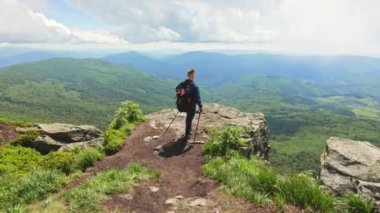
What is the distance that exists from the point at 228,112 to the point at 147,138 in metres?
10.1

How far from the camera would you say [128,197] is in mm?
14508

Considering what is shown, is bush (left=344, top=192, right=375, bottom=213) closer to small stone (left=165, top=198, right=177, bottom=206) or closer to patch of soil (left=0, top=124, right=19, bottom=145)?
small stone (left=165, top=198, right=177, bottom=206)

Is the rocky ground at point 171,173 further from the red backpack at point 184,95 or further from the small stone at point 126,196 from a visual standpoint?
the red backpack at point 184,95

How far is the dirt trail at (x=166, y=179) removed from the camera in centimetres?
1372

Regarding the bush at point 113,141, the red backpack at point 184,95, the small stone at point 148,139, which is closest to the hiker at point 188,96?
the red backpack at point 184,95

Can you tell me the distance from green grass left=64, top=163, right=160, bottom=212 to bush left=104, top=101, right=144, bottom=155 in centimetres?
545

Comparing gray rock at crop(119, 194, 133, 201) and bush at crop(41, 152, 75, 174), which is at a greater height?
gray rock at crop(119, 194, 133, 201)

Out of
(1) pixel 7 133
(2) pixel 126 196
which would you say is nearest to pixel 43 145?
(1) pixel 7 133

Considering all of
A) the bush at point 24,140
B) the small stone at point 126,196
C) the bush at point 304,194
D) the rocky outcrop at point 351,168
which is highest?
the bush at point 304,194

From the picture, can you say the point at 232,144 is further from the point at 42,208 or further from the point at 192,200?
the point at 42,208

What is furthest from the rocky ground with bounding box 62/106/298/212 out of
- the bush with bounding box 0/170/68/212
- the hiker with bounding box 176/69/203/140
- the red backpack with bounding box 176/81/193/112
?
the red backpack with bounding box 176/81/193/112

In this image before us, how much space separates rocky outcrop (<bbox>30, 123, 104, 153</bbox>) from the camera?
27500 millimetres

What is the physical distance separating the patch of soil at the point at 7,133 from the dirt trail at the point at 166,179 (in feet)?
31.9

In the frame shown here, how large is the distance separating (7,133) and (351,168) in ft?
81.9
